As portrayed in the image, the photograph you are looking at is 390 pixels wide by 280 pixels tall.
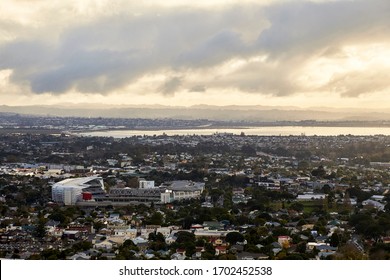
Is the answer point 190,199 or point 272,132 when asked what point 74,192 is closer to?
point 190,199

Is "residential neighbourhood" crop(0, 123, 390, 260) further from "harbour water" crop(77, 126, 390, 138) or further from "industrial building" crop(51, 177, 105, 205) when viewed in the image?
"harbour water" crop(77, 126, 390, 138)

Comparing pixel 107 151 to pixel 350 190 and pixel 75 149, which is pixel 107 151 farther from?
pixel 350 190

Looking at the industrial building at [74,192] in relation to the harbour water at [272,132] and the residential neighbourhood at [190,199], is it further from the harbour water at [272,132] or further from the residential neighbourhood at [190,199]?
the harbour water at [272,132]

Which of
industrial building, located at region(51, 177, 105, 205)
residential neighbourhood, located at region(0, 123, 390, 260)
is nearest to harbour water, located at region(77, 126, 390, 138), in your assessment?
residential neighbourhood, located at region(0, 123, 390, 260)

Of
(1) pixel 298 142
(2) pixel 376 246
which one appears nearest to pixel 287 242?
(2) pixel 376 246

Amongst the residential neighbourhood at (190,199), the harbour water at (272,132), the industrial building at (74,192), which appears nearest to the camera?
the residential neighbourhood at (190,199)

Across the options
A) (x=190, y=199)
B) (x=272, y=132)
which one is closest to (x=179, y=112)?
(x=190, y=199)

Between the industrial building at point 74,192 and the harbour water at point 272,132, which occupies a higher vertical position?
the harbour water at point 272,132

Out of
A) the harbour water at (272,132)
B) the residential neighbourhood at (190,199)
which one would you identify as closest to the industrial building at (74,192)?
the residential neighbourhood at (190,199)

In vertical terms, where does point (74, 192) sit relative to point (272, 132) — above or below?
below
